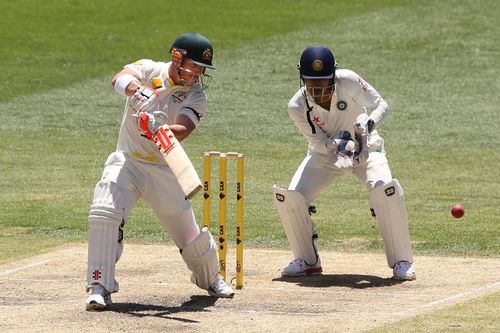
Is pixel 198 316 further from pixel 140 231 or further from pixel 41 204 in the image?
pixel 41 204

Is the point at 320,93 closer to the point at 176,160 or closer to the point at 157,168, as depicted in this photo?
the point at 157,168

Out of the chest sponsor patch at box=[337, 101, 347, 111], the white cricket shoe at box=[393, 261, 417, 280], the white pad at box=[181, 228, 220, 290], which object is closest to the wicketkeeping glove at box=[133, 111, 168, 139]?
the white pad at box=[181, 228, 220, 290]

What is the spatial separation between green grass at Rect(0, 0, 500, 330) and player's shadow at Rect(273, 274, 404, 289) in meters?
1.45

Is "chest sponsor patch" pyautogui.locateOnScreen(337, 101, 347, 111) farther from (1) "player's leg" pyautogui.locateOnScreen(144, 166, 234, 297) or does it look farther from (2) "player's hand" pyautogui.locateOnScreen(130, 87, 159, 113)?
(2) "player's hand" pyautogui.locateOnScreen(130, 87, 159, 113)

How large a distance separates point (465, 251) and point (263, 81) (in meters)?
9.90

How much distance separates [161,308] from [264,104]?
35.9ft

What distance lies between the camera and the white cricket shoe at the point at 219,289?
1006 cm

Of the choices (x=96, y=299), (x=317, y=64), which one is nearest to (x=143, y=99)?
(x=96, y=299)

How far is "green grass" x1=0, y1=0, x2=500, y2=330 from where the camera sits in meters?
13.7

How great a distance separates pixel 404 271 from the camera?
35.2 feet

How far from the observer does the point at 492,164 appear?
16.9 meters

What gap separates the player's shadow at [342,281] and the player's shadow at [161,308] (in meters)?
1.05

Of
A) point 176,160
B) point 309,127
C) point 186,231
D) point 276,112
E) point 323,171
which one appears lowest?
point 186,231

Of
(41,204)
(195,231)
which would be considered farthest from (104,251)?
(41,204)
